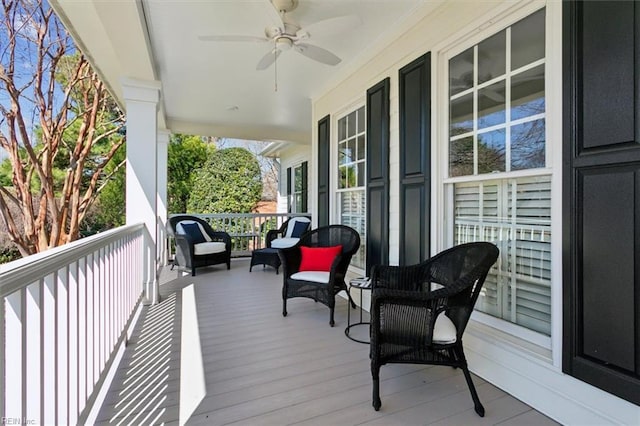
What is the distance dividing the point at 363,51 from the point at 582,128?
2.54m

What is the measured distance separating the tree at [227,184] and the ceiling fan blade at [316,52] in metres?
7.83

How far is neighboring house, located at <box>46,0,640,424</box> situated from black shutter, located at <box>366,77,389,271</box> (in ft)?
0.07

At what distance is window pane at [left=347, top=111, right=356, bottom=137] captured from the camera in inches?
168

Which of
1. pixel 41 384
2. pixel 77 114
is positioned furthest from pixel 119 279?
pixel 77 114

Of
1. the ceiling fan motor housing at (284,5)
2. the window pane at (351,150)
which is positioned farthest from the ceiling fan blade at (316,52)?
the window pane at (351,150)

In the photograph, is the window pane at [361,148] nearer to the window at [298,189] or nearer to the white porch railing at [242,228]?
the white porch railing at [242,228]

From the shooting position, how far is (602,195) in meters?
1.60

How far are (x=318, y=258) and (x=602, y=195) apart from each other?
2626mm

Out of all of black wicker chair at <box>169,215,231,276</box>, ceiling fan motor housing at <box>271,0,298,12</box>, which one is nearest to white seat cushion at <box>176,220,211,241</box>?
black wicker chair at <box>169,215,231,276</box>

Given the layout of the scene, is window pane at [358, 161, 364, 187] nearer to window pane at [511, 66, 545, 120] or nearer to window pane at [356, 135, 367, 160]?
window pane at [356, 135, 367, 160]

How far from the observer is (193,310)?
3.68 m

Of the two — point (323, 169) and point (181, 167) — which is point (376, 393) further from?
point (181, 167)

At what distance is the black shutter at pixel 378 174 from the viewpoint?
3.41 meters

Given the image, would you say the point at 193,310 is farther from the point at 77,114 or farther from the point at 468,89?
the point at 77,114
